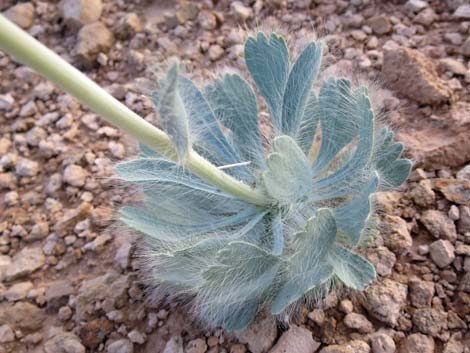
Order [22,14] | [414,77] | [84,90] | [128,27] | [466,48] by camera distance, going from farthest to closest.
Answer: [22,14] < [128,27] < [466,48] < [414,77] < [84,90]

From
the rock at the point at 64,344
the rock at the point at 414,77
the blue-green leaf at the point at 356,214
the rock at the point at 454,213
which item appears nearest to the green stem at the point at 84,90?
the blue-green leaf at the point at 356,214

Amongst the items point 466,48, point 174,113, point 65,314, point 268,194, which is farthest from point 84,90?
point 466,48

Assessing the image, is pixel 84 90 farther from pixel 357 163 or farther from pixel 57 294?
pixel 57 294

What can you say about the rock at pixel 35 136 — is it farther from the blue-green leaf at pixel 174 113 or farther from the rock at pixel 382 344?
the rock at pixel 382 344

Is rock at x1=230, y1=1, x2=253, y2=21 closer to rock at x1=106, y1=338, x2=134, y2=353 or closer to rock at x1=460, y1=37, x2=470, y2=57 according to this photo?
rock at x1=460, y1=37, x2=470, y2=57

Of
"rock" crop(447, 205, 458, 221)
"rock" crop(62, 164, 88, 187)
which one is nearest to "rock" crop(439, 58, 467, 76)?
"rock" crop(447, 205, 458, 221)

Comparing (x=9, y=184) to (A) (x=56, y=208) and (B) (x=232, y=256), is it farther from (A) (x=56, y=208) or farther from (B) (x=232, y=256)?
(B) (x=232, y=256)
